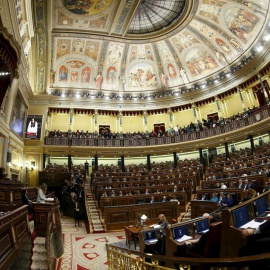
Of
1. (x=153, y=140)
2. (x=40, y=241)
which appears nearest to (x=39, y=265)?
(x=40, y=241)

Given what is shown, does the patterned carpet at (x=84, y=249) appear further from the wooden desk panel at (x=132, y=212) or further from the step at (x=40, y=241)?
the step at (x=40, y=241)

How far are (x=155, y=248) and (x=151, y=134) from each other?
1662 centimetres

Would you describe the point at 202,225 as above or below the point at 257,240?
below

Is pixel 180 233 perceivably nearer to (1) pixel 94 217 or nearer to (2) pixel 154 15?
(1) pixel 94 217

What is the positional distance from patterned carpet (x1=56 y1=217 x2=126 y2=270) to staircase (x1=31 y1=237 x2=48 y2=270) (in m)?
0.77

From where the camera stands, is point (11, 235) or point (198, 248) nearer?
point (198, 248)

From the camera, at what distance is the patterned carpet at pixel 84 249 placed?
5.29m

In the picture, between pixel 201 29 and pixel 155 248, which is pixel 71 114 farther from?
pixel 155 248

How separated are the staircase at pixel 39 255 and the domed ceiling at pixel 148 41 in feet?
52.7

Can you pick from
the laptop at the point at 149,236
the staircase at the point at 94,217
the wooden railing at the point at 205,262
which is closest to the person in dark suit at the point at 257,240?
the wooden railing at the point at 205,262

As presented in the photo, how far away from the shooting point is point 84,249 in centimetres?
647

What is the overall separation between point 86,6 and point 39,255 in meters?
16.8

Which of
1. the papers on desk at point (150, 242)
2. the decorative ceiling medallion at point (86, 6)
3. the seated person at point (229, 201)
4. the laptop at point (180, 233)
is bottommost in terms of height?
the papers on desk at point (150, 242)

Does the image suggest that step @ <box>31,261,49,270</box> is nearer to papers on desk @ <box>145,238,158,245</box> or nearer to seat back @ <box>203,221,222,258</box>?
papers on desk @ <box>145,238,158,245</box>
